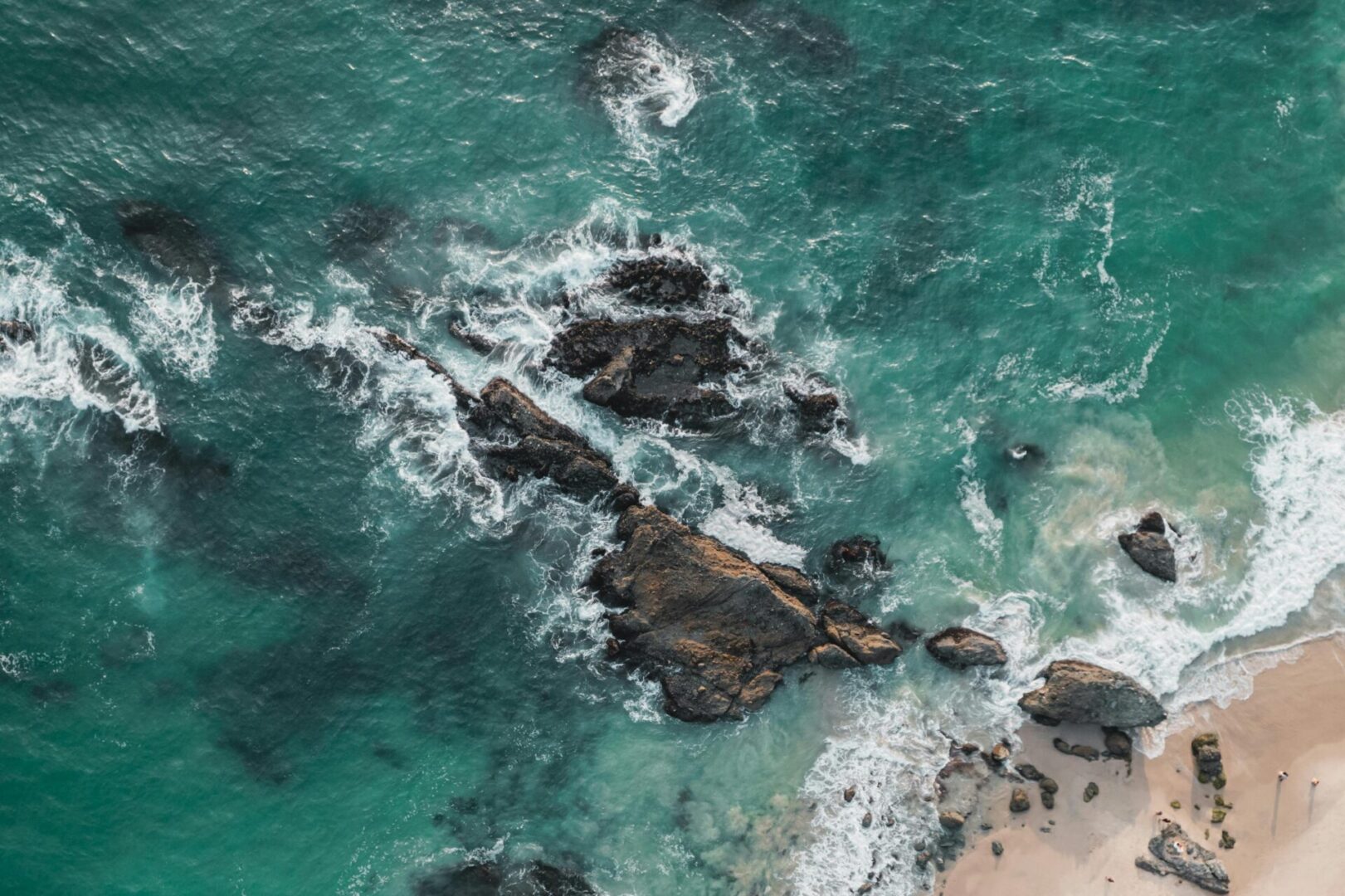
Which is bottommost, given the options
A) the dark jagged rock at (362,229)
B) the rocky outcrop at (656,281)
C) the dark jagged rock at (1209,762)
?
the dark jagged rock at (1209,762)

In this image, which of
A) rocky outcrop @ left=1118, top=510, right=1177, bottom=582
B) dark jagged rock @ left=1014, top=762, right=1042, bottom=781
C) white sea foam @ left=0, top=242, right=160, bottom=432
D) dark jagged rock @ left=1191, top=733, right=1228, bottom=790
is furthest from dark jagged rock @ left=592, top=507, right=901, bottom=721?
white sea foam @ left=0, top=242, right=160, bottom=432

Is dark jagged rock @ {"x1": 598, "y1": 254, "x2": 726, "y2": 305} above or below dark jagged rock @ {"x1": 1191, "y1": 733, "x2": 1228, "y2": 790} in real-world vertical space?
above

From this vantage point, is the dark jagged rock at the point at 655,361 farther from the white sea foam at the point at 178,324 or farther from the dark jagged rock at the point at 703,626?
the white sea foam at the point at 178,324

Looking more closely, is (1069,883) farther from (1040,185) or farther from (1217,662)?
(1040,185)

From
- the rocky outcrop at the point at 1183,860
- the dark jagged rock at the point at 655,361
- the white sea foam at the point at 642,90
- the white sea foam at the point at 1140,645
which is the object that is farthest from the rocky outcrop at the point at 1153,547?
the white sea foam at the point at 642,90

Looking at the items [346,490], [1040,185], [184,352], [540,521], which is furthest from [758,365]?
[184,352]

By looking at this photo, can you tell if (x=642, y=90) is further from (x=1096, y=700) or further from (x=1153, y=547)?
(x=1096, y=700)

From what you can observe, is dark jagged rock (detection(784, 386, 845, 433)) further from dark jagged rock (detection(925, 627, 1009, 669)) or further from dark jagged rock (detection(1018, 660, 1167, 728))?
dark jagged rock (detection(1018, 660, 1167, 728))
